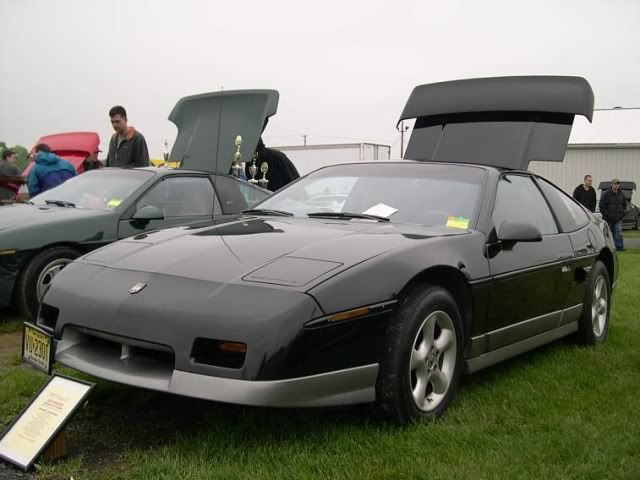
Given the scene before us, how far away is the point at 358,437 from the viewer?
2.91 m

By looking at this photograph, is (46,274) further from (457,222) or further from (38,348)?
(457,222)

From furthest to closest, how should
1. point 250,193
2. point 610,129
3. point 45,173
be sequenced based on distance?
1. point 610,129
2. point 45,173
3. point 250,193

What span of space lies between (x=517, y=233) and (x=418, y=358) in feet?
3.42

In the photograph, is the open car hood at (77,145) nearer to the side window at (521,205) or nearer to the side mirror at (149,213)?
the side mirror at (149,213)

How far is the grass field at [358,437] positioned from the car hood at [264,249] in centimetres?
67

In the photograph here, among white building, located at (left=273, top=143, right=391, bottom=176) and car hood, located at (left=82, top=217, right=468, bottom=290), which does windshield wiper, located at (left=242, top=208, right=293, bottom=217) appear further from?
white building, located at (left=273, top=143, right=391, bottom=176)

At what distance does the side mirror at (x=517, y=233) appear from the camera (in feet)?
12.2

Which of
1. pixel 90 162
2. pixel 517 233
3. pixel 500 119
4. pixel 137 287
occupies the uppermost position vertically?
pixel 500 119

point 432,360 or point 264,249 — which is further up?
point 264,249

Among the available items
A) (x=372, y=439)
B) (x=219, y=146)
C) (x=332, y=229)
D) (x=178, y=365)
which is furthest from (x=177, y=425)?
(x=219, y=146)

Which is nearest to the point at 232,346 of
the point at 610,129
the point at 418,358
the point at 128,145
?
the point at 418,358

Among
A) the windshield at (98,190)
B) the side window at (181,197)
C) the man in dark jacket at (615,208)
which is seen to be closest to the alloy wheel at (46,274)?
the windshield at (98,190)

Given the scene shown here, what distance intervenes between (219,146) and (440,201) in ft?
16.8

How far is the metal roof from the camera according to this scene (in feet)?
104
